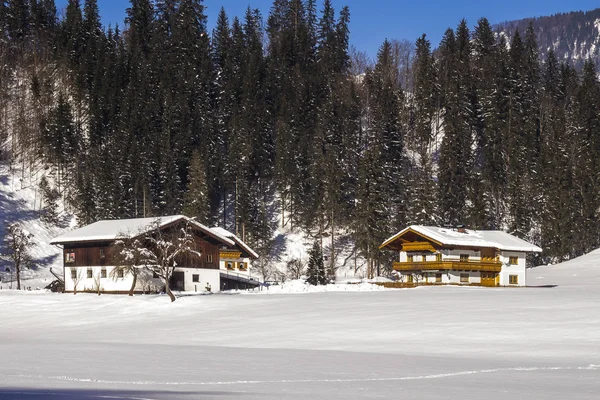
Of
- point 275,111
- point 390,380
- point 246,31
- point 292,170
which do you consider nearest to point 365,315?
point 390,380

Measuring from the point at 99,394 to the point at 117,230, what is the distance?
58.7 metres

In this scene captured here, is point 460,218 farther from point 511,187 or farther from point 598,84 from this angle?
point 598,84

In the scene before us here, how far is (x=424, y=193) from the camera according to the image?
91.2 m

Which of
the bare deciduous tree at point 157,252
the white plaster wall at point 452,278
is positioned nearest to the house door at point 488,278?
the white plaster wall at point 452,278

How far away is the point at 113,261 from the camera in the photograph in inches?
2685

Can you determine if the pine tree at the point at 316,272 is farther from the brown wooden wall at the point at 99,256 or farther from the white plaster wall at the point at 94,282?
the white plaster wall at the point at 94,282

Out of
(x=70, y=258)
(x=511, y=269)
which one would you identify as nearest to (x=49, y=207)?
(x=70, y=258)

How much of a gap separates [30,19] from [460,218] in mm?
90570

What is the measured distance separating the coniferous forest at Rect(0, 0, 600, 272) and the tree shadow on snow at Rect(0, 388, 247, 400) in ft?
240

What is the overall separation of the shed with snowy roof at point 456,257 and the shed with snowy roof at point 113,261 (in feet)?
59.7

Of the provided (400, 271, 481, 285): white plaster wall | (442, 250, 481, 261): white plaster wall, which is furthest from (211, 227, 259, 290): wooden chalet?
(442, 250, 481, 261): white plaster wall

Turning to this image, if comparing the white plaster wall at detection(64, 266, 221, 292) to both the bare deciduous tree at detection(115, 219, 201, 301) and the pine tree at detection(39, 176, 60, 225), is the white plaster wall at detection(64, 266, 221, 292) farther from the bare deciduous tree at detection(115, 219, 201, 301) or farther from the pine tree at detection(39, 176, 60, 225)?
the pine tree at detection(39, 176, 60, 225)

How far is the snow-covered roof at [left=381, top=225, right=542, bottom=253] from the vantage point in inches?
3054

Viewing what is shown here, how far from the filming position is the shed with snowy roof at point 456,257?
7819 centimetres
